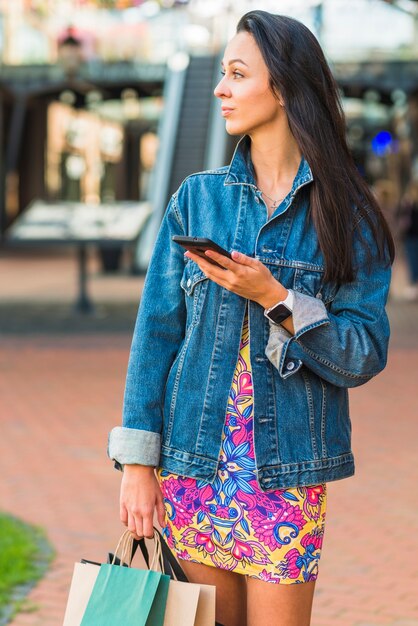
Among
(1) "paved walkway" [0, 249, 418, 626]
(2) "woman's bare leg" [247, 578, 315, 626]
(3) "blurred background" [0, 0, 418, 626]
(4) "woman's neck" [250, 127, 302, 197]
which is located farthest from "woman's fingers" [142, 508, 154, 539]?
(1) "paved walkway" [0, 249, 418, 626]

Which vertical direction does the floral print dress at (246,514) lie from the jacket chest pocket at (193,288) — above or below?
below

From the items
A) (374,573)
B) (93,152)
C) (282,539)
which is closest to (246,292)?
(282,539)

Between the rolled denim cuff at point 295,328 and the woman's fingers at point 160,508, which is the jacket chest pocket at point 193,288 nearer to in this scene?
the rolled denim cuff at point 295,328

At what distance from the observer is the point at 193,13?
26.1m

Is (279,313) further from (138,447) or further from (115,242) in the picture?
(115,242)

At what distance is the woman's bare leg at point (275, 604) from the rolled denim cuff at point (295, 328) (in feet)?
1.47

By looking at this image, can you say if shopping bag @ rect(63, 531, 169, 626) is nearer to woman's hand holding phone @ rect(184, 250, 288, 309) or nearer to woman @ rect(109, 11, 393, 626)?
woman @ rect(109, 11, 393, 626)

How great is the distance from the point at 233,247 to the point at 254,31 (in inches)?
18.1

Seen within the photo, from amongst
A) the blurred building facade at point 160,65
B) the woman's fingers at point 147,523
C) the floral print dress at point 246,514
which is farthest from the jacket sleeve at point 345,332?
the blurred building facade at point 160,65

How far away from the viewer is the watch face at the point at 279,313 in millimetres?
2215

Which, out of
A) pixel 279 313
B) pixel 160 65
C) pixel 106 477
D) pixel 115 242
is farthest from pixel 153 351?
pixel 160 65

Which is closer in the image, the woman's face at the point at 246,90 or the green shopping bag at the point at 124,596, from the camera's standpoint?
the green shopping bag at the point at 124,596

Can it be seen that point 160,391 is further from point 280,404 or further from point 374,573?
point 374,573

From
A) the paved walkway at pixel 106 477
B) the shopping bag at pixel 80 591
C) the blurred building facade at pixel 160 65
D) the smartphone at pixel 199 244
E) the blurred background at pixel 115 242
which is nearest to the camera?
the smartphone at pixel 199 244
